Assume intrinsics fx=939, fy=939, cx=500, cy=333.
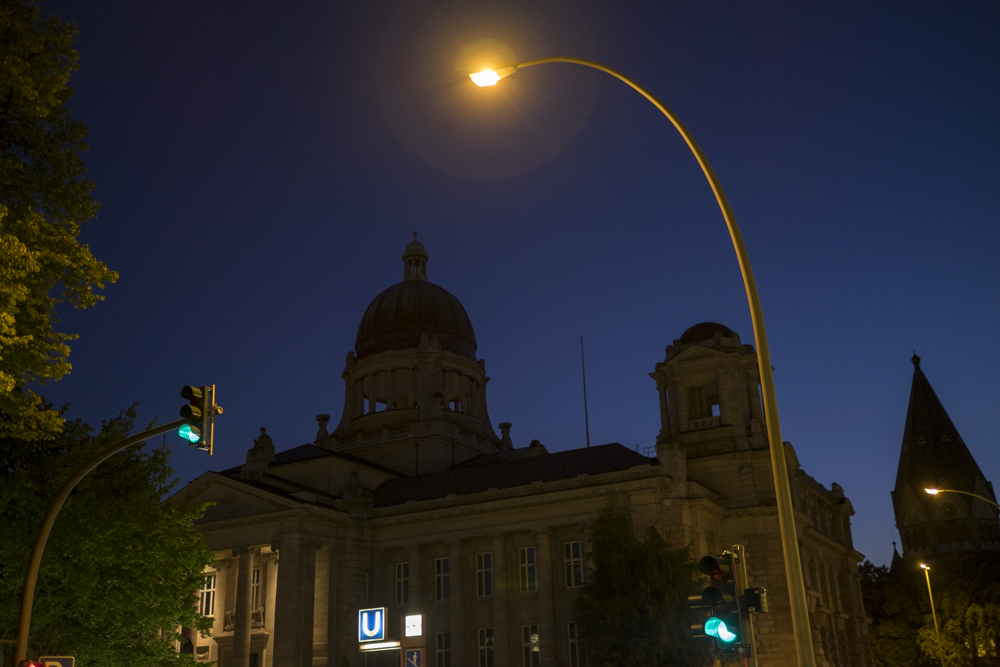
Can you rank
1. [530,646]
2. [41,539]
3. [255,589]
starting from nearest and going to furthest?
[41,539] → [530,646] → [255,589]

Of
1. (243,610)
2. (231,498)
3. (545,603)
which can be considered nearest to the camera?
(545,603)

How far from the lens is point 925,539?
12006cm

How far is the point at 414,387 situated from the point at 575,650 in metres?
30.5

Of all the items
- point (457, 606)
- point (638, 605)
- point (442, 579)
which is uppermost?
point (442, 579)

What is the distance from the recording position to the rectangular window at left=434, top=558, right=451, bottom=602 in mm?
57062

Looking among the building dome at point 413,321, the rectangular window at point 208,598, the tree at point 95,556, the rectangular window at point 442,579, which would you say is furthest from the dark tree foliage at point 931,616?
the tree at point 95,556

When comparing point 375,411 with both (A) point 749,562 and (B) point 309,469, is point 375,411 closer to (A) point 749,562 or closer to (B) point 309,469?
(B) point 309,469

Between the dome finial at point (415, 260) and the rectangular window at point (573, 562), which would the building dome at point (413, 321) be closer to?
the dome finial at point (415, 260)

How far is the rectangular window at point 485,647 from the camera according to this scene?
54.2 m

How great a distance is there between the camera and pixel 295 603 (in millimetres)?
53312

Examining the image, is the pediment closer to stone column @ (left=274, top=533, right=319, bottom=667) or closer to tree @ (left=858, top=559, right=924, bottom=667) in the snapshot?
stone column @ (left=274, top=533, right=319, bottom=667)

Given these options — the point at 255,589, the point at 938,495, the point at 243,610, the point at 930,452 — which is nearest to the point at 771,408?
the point at 243,610

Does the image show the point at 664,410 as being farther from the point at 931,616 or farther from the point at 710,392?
the point at 931,616

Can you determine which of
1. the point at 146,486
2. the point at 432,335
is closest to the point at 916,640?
the point at 432,335
